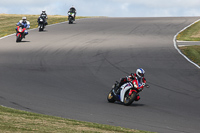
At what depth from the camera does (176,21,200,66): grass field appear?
79.7 feet

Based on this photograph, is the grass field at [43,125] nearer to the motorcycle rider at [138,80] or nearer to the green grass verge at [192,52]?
the motorcycle rider at [138,80]

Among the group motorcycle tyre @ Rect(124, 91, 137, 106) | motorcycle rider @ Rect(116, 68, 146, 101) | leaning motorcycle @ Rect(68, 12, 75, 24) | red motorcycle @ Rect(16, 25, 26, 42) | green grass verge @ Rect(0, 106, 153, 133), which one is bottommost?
green grass verge @ Rect(0, 106, 153, 133)

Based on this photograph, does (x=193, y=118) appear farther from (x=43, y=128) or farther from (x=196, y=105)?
(x=43, y=128)

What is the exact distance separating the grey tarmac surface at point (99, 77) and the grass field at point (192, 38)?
81 centimetres

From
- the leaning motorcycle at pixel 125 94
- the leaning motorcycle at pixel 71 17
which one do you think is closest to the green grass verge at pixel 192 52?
the leaning motorcycle at pixel 125 94

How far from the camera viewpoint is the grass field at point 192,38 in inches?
956

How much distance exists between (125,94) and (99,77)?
16.8 ft

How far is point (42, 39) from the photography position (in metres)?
33.1

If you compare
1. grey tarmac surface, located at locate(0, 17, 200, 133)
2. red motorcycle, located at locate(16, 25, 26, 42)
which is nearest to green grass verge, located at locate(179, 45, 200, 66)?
grey tarmac surface, located at locate(0, 17, 200, 133)

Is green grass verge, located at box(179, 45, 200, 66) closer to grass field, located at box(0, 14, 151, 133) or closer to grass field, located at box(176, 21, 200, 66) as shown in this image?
grass field, located at box(176, 21, 200, 66)

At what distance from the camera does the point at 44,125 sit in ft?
29.0

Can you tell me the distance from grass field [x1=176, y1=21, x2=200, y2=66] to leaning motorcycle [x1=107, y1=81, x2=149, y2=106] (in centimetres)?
969

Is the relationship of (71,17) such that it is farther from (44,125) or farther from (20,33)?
(44,125)

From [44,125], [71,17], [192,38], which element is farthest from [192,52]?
[71,17]
